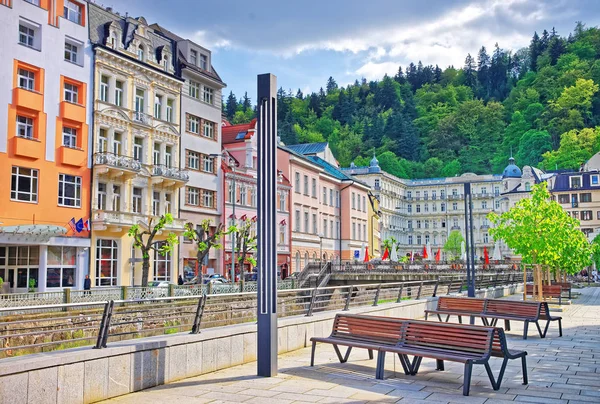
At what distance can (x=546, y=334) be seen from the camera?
16.6 meters

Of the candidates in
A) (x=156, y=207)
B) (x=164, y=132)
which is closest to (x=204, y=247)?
(x=156, y=207)

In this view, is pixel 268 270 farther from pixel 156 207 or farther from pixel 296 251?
pixel 296 251

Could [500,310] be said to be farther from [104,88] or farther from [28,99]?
[104,88]

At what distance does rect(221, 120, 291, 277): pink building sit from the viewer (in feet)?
156

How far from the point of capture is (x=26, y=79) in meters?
31.7

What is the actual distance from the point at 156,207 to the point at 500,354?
33.4m

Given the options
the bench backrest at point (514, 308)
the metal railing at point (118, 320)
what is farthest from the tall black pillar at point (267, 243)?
the bench backrest at point (514, 308)

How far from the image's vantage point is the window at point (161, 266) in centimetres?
3953

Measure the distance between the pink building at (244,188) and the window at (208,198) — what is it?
108 cm

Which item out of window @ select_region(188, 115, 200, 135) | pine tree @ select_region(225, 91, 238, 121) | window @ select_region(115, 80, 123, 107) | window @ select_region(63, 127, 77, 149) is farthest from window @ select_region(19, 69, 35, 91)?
pine tree @ select_region(225, 91, 238, 121)

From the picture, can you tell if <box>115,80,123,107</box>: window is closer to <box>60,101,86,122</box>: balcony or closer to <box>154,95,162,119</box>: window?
<box>60,101,86,122</box>: balcony

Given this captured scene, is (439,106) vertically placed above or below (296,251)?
above

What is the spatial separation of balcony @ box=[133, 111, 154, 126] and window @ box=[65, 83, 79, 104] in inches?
169

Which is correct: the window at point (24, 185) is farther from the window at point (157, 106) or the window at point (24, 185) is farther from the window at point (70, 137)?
the window at point (157, 106)
